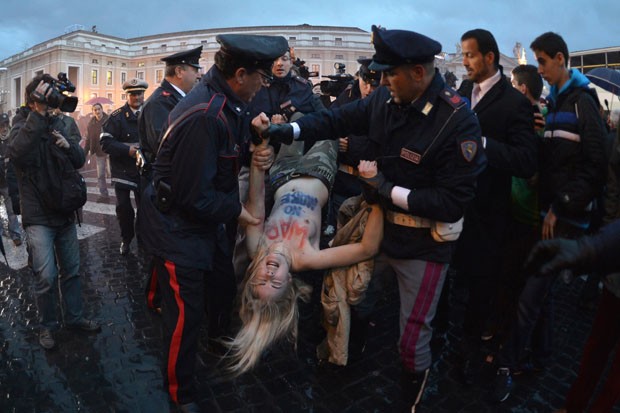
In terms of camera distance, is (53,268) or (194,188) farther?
(53,268)

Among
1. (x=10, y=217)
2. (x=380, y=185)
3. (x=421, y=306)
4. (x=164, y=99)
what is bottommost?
(x=10, y=217)

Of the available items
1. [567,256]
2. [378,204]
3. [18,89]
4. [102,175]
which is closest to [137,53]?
[18,89]

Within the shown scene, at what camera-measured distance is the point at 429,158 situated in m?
2.55

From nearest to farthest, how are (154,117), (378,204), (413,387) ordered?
(413,387)
(378,204)
(154,117)

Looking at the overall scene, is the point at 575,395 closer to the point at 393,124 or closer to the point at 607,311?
the point at 607,311

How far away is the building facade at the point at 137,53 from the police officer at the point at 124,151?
62.1 meters

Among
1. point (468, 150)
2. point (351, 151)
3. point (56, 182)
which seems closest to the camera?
point (468, 150)

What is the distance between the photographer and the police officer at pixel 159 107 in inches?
158

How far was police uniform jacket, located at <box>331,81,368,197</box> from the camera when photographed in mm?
4391

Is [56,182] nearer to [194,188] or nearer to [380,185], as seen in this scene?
[194,188]

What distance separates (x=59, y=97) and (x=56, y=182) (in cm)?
70

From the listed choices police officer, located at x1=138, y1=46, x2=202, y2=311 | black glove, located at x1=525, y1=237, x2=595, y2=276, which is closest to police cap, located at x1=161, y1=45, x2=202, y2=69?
police officer, located at x1=138, y1=46, x2=202, y2=311

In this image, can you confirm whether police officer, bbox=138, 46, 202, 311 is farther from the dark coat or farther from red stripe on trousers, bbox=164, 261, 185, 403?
the dark coat

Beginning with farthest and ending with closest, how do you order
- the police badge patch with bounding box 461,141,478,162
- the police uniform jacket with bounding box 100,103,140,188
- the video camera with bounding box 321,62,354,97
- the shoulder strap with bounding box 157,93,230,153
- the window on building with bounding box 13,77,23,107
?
the window on building with bounding box 13,77,23,107, the video camera with bounding box 321,62,354,97, the police uniform jacket with bounding box 100,103,140,188, the shoulder strap with bounding box 157,93,230,153, the police badge patch with bounding box 461,141,478,162
